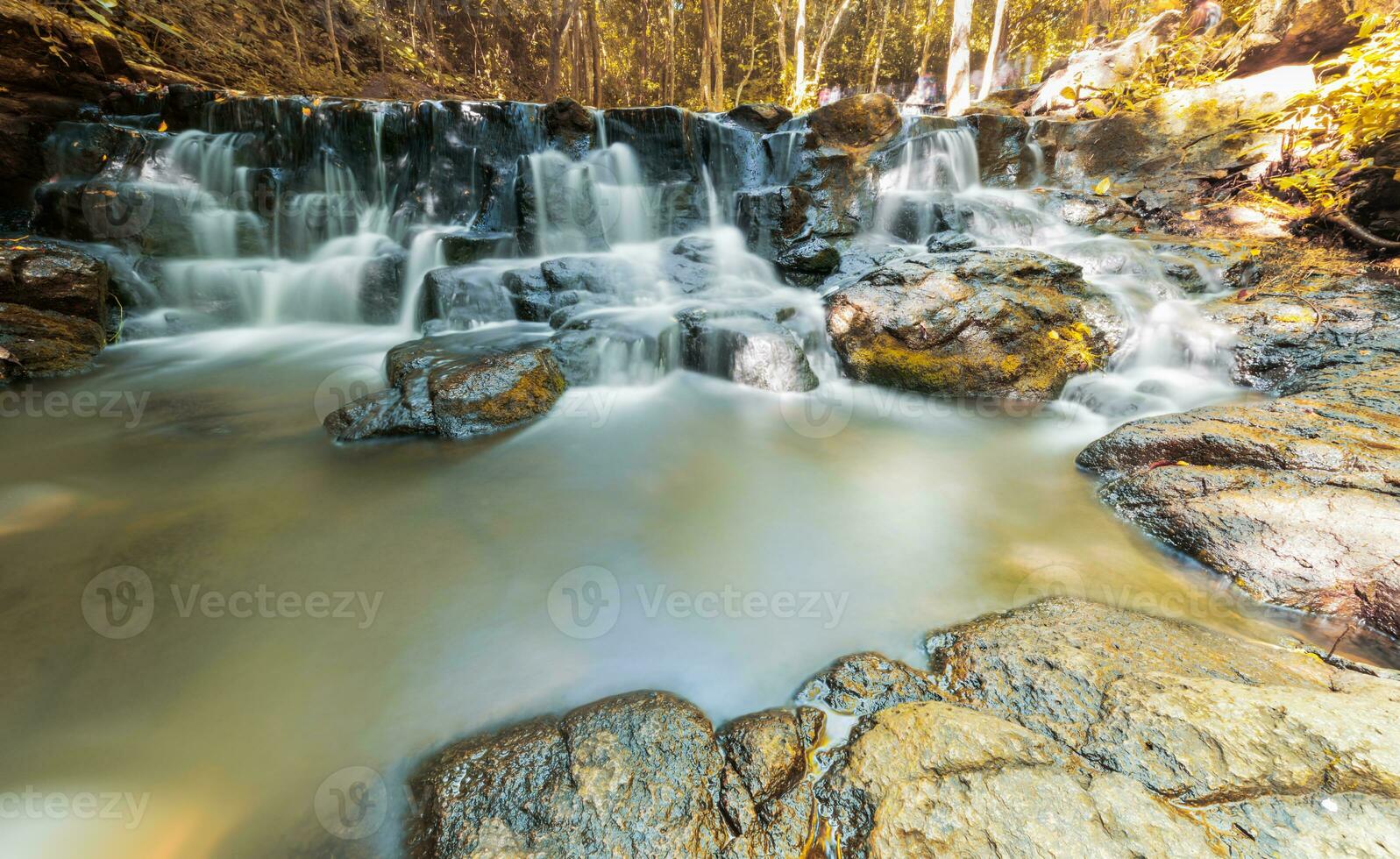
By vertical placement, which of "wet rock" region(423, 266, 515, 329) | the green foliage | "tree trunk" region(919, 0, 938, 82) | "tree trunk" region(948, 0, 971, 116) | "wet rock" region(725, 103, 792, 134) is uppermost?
"tree trunk" region(919, 0, 938, 82)

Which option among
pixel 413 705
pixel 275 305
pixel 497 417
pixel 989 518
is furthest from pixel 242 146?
pixel 989 518

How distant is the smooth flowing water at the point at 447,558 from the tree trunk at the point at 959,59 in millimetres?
9496

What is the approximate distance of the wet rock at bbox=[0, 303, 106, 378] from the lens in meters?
4.51

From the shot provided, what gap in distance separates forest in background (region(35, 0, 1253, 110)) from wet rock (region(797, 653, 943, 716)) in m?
12.9

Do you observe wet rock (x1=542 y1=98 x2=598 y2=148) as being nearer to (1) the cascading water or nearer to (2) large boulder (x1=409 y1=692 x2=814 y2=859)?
(1) the cascading water

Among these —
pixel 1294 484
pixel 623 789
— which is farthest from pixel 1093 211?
pixel 623 789

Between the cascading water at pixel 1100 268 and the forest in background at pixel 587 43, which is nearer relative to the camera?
the cascading water at pixel 1100 268

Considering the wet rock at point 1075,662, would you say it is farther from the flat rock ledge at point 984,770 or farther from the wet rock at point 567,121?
the wet rock at point 567,121

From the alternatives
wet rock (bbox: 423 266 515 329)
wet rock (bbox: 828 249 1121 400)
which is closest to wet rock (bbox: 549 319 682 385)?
wet rock (bbox: 423 266 515 329)

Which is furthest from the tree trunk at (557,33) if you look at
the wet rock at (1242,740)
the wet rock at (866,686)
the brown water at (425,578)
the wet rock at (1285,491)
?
the wet rock at (1242,740)

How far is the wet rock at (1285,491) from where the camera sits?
7.00 ft

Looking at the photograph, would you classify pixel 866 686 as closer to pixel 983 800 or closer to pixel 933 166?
pixel 983 800

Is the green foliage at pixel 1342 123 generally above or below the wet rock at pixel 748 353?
above

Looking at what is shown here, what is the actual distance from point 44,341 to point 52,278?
67 centimetres
